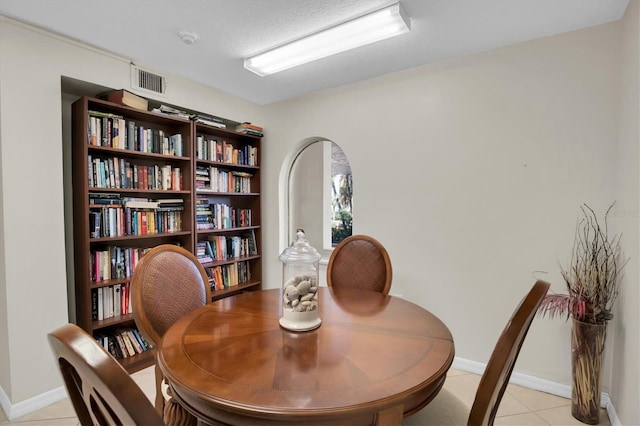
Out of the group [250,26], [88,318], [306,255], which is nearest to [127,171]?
[88,318]

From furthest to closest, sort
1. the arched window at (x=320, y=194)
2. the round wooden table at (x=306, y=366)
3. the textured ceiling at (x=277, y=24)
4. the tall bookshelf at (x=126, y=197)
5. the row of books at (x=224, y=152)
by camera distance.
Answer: the arched window at (x=320, y=194)
the row of books at (x=224, y=152)
the tall bookshelf at (x=126, y=197)
the textured ceiling at (x=277, y=24)
the round wooden table at (x=306, y=366)

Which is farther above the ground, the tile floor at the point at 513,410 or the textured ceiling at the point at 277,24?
the textured ceiling at the point at 277,24

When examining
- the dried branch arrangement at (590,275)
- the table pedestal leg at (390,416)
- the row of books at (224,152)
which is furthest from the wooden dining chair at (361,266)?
the row of books at (224,152)

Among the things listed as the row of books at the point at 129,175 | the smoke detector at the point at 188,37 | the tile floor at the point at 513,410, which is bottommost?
the tile floor at the point at 513,410

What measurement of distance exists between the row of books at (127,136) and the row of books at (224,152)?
0.67ft

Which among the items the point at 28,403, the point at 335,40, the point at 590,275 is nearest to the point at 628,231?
the point at 590,275

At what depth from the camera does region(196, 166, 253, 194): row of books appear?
123 inches

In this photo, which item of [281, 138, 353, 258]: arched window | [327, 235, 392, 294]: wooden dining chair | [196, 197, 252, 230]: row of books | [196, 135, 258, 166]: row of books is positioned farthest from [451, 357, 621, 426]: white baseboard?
[196, 135, 258, 166]: row of books

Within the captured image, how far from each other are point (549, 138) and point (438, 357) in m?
1.86

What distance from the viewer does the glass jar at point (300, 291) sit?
1362 mm

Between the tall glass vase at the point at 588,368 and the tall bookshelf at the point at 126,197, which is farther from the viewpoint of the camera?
the tall bookshelf at the point at 126,197

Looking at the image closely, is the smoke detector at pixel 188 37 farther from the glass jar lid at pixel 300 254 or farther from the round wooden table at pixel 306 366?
the round wooden table at pixel 306 366

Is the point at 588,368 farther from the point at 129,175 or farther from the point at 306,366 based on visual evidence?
the point at 129,175

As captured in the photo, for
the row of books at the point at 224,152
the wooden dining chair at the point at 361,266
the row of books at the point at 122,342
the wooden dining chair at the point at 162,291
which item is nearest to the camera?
the wooden dining chair at the point at 162,291
